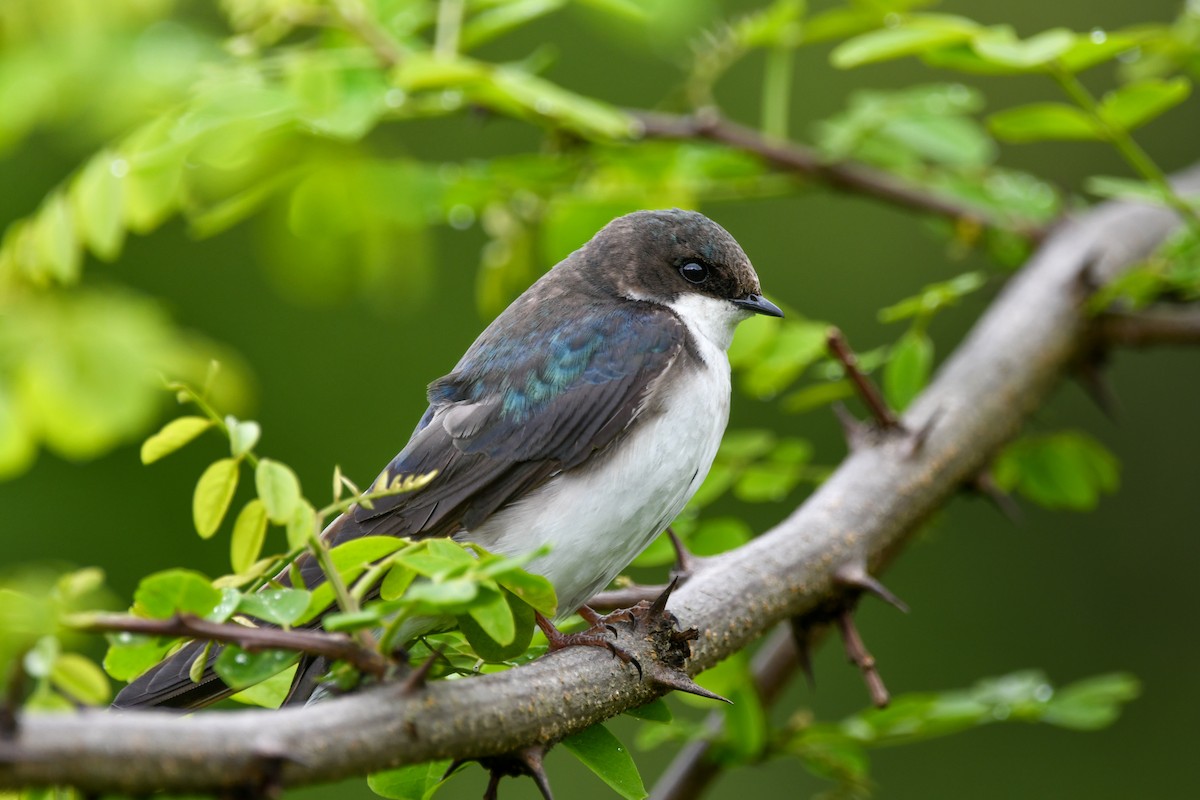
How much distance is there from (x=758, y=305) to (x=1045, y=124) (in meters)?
0.84

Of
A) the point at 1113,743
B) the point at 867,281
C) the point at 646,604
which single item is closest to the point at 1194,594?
the point at 1113,743

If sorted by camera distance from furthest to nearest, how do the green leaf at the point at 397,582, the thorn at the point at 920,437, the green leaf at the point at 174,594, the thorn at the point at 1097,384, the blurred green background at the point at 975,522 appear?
1. the blurred green background at the point at 975,522
2. the thorn at the point at 1097,384
3. the thorn at the point at 920,437
4. the green leaf at the point at 397,582
5. the green leaf at the point at 174,594

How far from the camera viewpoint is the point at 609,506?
2979 millimetres

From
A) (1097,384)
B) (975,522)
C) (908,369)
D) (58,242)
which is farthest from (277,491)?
(975,522)

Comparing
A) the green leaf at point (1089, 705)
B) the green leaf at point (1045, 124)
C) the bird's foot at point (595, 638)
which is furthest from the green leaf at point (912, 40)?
the green leaf at point (1089, 705)

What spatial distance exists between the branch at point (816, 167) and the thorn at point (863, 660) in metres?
1.51

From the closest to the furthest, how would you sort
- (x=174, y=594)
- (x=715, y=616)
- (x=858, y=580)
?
(x=174, y=594) → (x=715, y=616) → (x=858, y=580)

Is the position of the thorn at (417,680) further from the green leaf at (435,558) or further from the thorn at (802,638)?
the thorn at (802,638)

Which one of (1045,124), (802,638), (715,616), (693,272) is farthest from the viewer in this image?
(693,272)

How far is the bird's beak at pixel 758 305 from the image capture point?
3.58 metres

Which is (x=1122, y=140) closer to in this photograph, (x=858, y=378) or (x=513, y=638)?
(x=858, y=378)

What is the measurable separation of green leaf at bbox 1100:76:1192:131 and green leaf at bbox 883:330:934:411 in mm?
703

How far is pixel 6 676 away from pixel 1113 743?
25.2 feet

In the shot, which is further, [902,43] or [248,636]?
[902,43]
